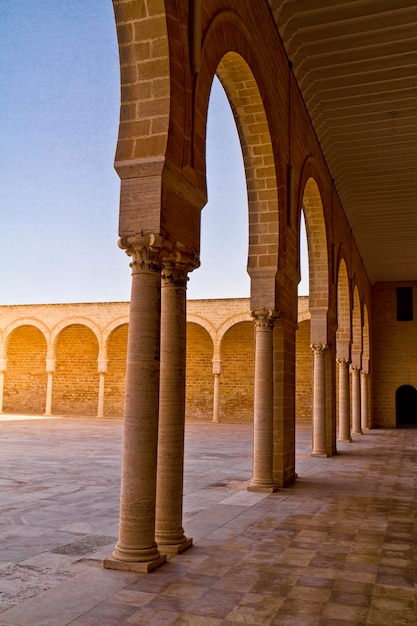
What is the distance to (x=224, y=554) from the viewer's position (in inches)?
184

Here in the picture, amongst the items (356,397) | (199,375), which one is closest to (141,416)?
(356,397)

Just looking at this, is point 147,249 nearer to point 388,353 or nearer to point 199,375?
point 388,353

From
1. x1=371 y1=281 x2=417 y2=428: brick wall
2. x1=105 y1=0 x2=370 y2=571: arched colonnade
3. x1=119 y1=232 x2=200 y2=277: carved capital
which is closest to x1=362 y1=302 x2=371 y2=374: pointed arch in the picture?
x1=371 y1=281 x2=417 y2=428: brick wall

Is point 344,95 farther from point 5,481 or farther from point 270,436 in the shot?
point 5,481

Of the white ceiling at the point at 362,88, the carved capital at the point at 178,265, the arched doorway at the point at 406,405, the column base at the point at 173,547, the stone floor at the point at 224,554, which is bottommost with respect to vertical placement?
the stone floor at the point at 224,554

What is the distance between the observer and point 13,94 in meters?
22.4

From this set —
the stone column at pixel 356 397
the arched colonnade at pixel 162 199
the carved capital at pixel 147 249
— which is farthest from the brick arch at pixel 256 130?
the stone column at pixel 356 397

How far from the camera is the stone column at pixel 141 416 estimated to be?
4250mm

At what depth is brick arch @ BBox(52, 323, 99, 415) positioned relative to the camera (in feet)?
91.4

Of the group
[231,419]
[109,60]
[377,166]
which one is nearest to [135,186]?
[377,166]

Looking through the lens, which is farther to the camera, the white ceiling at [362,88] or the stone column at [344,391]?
the stone column at [344,391]

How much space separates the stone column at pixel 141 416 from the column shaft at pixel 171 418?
1.31ft

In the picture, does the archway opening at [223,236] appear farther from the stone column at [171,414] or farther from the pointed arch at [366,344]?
the stone column at [171,414]

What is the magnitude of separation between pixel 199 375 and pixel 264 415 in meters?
19.1
